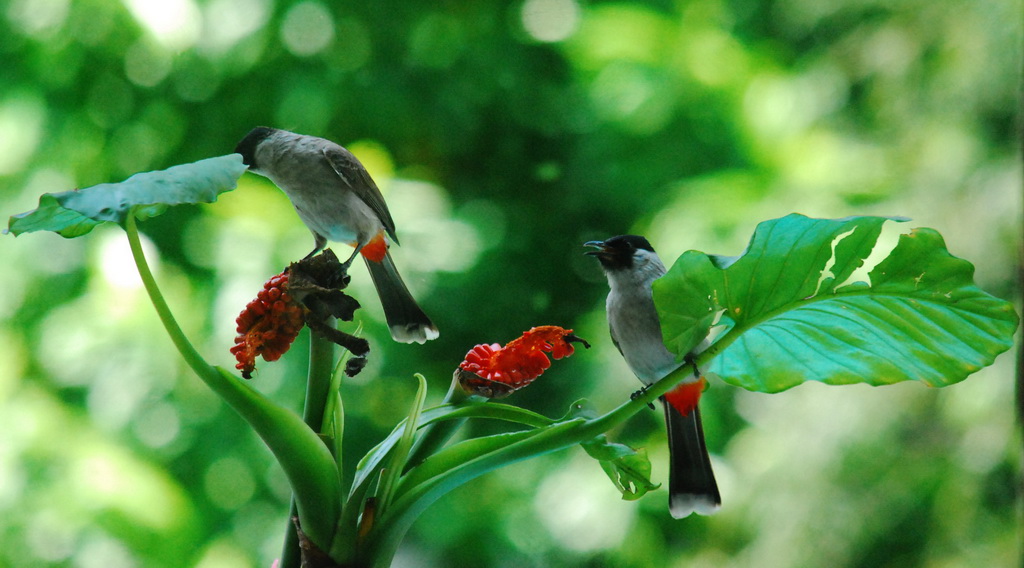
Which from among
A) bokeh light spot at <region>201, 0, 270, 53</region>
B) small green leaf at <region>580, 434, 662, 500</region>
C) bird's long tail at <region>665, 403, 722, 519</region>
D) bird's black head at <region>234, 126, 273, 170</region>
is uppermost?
bokeh light spot at <region>201, 0, 270, 53</region>

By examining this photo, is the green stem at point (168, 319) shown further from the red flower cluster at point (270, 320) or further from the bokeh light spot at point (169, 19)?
the bokeh light spot at point (169, 19)

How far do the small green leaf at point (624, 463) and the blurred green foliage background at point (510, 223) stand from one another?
92cm

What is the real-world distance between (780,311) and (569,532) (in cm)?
126

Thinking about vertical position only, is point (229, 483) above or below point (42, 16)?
below

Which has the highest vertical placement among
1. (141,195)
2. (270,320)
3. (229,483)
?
(141,195)

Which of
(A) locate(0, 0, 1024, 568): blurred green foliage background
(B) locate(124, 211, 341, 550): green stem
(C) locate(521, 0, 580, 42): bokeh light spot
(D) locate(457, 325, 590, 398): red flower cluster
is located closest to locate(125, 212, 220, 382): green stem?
(B) locate(124, 211, 341, 550): green stem

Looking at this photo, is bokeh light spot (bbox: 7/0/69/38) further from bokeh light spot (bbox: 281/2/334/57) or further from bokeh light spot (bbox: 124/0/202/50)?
bokeh light spot (bbox: 281/2/334/57)

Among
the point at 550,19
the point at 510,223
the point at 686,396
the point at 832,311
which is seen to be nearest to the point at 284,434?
the point at 832,311

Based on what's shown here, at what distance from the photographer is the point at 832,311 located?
2.21ft

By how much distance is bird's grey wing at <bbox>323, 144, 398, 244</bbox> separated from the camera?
89 centimetres

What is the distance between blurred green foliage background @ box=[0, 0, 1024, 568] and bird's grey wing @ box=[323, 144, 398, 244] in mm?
670

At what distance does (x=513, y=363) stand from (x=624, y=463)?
6.0 inches

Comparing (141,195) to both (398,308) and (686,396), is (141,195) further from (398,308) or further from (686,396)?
(686,396)

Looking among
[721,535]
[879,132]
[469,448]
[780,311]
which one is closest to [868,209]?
[879,132]
